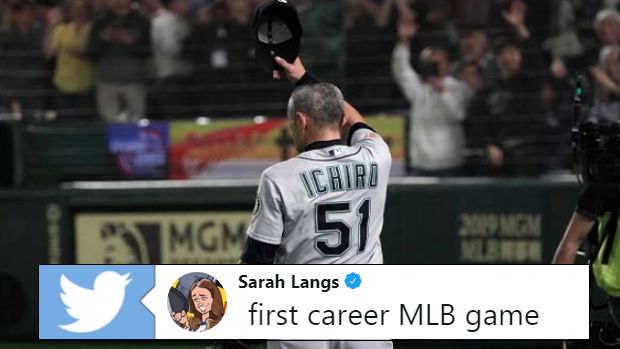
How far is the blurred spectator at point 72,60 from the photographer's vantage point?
11258 mm

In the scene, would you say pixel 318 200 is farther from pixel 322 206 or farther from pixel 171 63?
pixel 171 63

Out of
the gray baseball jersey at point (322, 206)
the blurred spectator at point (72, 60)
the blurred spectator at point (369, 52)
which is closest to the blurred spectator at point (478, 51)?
the blurred spectator at point (369, 52)

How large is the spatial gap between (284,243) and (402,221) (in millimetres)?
4797

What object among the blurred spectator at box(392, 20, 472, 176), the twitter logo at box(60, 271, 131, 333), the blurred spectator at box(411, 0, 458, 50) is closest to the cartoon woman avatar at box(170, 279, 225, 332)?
the twitter logo at box(60, 271, 131, 333)

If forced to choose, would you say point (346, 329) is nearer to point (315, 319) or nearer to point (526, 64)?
point (315, 319)

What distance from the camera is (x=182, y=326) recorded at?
536 centimetres

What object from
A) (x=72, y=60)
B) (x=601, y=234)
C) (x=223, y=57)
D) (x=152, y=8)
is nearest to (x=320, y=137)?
(x=601, y=234)

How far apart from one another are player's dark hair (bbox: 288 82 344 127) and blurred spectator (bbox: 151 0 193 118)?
5.97 meters

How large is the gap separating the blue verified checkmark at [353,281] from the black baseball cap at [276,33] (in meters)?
1.13

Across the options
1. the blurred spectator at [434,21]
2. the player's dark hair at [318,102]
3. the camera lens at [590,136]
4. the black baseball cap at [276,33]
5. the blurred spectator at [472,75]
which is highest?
the blurred spectator at [434,21]

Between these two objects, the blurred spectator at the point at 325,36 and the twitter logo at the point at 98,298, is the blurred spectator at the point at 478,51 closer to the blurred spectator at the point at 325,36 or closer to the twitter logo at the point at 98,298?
the blurred spectator at the point at 325,36

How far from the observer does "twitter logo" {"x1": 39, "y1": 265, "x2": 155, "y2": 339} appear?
5492 mm

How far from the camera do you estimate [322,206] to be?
517cm

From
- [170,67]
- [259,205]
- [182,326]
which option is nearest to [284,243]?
[259,205]
